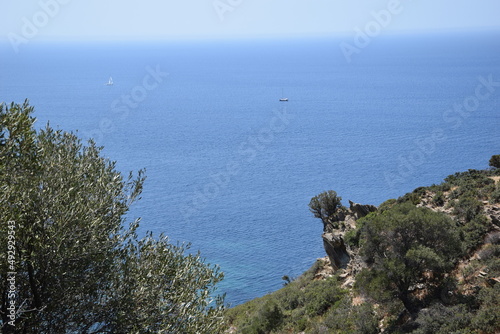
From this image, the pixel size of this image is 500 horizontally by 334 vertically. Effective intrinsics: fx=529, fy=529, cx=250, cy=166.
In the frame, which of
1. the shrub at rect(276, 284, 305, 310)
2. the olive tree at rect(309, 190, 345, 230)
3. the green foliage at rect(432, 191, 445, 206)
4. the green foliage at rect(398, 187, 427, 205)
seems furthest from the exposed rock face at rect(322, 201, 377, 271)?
the green foliage at rect(432, 191, 445, 206)

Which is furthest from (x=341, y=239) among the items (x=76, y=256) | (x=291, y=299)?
(x=76, y=256)

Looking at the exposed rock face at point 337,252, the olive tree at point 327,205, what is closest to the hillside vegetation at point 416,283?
the exposed rock face at point 337,252

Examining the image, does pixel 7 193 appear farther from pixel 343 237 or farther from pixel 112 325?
pixel 343 237

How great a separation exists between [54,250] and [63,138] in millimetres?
4510

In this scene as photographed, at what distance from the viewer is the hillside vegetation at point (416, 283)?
21875mm

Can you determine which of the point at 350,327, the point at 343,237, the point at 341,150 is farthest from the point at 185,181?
the point at 350,327

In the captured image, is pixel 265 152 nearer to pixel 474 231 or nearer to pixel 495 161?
pixel 495 161

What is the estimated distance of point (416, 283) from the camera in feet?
80.3

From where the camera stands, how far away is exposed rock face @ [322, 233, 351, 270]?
111 ft

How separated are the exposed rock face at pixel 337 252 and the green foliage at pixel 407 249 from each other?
8.12 meters

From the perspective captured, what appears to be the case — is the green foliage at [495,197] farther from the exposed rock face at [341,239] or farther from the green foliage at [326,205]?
the green foliage at [326,205]

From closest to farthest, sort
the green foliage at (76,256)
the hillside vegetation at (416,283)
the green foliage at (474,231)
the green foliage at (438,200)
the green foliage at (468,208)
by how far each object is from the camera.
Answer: the green foliage at (76,256), the hillside vegetation at (416,283), the green foliage at (474,231), the green foliage at (468,208), the green foliage at (438,200)

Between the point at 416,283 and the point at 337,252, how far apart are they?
10.1 m

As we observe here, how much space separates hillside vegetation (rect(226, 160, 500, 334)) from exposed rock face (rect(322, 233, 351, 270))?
9.95ft
